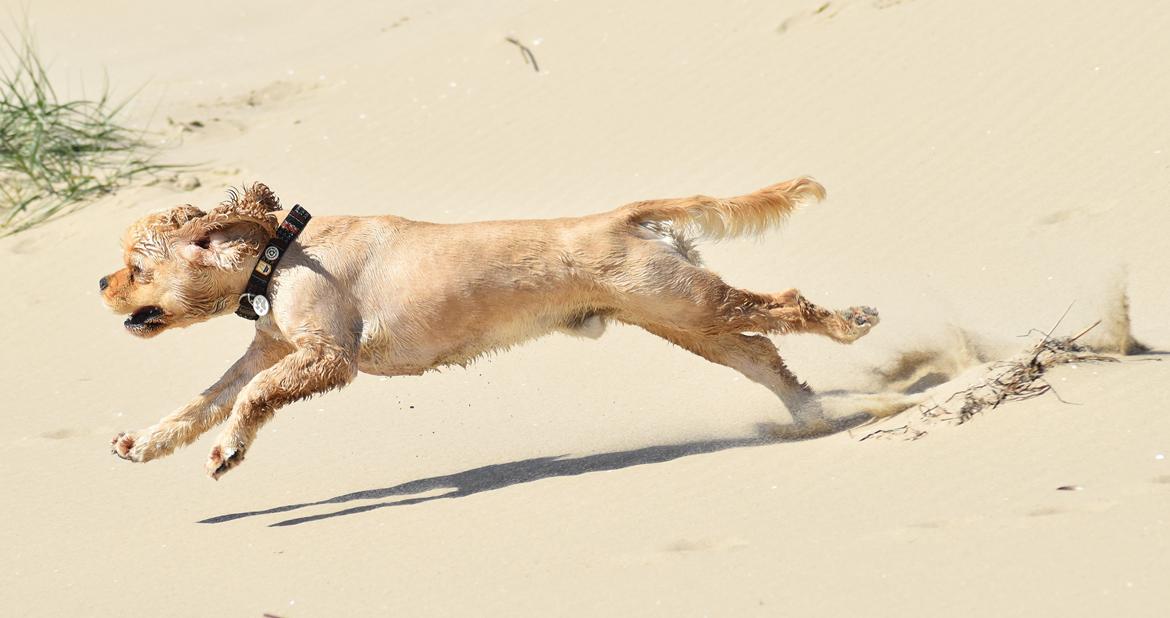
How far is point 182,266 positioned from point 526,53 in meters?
5.90

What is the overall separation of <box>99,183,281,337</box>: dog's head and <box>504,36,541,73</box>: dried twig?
18.0 ft

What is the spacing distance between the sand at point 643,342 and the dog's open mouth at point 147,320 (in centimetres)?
94

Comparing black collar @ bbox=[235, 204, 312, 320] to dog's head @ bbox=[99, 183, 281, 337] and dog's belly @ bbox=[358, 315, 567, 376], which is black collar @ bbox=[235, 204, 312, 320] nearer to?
dog's head @ bbox=[99, 183, 281, 337]

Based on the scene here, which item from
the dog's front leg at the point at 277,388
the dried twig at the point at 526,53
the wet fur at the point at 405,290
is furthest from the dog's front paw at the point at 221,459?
the dried twig at the point at 526,53

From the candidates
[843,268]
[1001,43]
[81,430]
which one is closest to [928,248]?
[843,268]

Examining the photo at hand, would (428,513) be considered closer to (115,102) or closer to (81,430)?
(81,430)

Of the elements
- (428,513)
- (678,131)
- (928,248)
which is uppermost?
(678,131)

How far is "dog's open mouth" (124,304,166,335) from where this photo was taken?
639 cm

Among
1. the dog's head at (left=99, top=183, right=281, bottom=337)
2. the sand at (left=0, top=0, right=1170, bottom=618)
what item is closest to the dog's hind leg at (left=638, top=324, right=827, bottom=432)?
the sand at (left=0, top=0, right=1170, bottom=618)

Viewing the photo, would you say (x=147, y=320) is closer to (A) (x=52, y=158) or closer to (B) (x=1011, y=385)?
(B) (x=1011, y=385)

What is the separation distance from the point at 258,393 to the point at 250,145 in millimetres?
5842

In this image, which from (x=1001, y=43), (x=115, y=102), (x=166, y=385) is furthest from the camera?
(x=115, y=102)

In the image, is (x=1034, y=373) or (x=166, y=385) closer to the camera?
(x=1034, y=373)

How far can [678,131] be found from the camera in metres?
10.5
